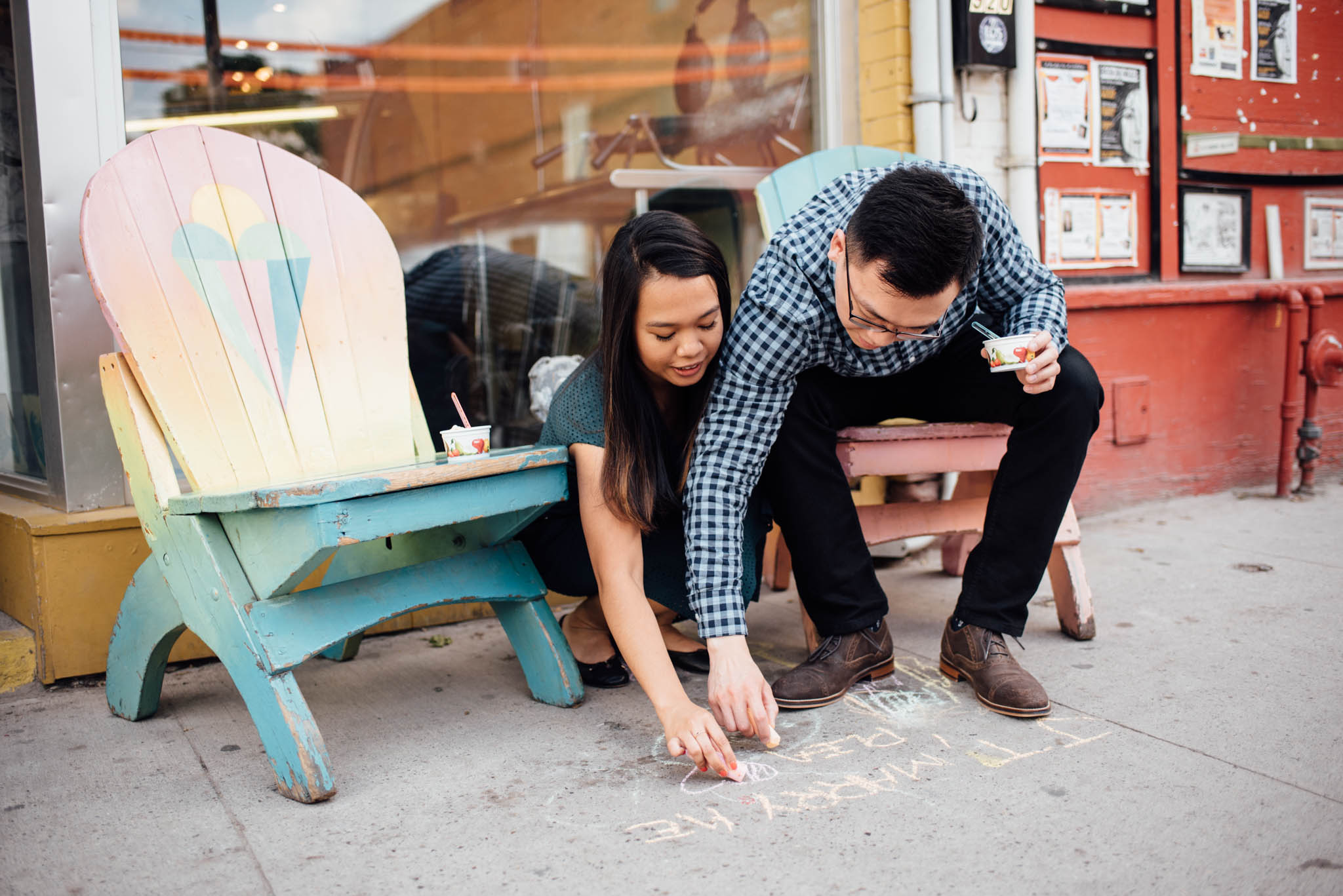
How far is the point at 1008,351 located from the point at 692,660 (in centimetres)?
100

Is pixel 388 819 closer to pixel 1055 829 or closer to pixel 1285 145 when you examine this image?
pixel 1055 829

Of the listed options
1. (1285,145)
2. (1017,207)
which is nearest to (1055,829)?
(1017,207)

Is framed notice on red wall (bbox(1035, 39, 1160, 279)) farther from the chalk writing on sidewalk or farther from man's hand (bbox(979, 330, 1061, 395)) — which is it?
the chalk writing on sidewalk

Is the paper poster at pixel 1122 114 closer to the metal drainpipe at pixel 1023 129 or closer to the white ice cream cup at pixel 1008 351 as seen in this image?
the metal drainpipe at pixel 1023 129

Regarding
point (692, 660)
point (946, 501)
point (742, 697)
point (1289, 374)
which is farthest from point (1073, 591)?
point (1289, 374)

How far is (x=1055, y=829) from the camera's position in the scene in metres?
1.48

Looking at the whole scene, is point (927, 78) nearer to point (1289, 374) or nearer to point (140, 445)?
point (1289, 374)

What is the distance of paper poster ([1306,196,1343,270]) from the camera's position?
13.9 feet

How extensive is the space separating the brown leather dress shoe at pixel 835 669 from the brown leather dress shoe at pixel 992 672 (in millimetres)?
132

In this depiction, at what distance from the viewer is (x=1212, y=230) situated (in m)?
3.95

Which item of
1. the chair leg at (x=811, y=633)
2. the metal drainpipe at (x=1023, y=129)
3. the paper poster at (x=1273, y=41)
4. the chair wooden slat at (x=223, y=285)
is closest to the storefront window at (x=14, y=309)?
the chair wooden slat at (x=223, y=285)

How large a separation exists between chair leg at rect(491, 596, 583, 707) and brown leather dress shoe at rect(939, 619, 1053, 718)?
2.59ft

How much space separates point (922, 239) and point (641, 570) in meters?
0.80

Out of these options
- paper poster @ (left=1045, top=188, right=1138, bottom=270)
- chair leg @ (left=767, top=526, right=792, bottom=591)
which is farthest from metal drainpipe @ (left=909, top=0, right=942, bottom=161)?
chair leg @ (left=767, top=526, right=792, bottom=591)
